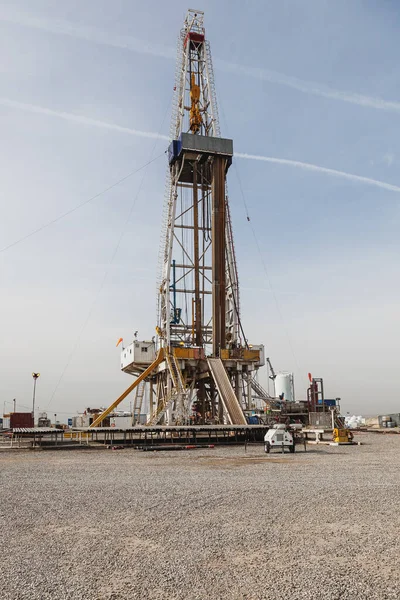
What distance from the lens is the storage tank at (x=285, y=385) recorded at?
6153cm

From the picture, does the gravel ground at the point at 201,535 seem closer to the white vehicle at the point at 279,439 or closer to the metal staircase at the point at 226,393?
the white vehicle at the point at 279,439

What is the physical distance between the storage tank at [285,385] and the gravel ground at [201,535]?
46.4 metres

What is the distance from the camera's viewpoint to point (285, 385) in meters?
61.8

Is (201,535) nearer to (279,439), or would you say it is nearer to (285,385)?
(279,439)

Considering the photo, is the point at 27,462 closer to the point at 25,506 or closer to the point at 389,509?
the point at 25,506

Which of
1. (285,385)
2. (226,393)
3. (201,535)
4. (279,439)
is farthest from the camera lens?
(285,385)

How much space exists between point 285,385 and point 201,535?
54935 mm

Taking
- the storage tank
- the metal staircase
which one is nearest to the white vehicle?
the metal staircase

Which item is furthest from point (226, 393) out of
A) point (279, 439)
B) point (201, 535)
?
point (201, 535)

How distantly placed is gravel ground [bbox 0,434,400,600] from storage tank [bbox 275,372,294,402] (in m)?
46.4

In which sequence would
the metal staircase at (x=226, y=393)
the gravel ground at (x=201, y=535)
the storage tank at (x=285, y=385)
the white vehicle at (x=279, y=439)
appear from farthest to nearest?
the storage tank at (x=285, y=385)
the metal staircase at (x=226, y=393)
the white vehicle at (x=279, y=439)
the gravel ground at (x=201, y=535)

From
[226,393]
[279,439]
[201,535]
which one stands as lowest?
[201,535]

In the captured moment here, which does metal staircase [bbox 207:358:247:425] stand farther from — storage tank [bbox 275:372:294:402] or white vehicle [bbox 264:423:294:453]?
storage tank [bbox 275:372:294:402]

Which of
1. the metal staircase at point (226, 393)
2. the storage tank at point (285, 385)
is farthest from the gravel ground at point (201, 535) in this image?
the storage tank at point (285, 385)
